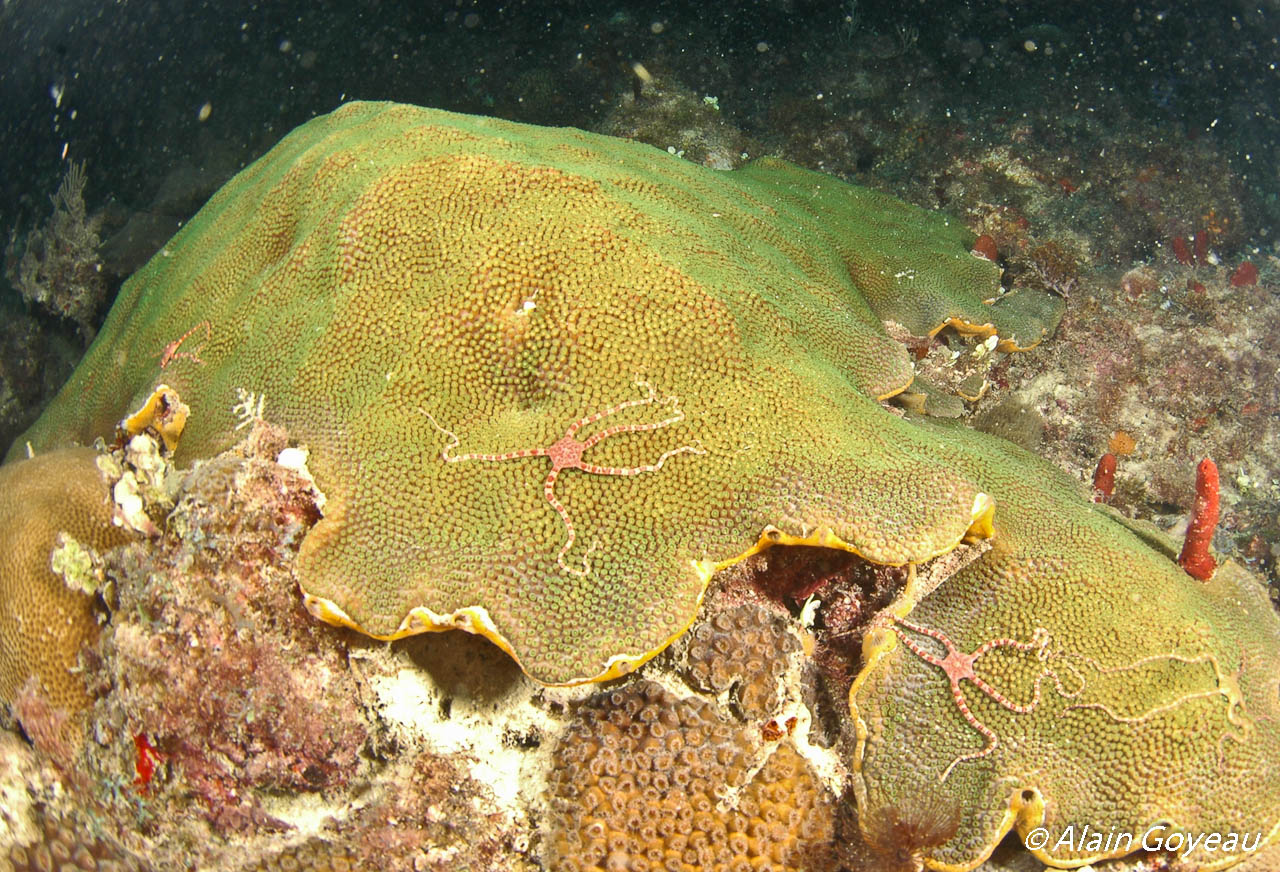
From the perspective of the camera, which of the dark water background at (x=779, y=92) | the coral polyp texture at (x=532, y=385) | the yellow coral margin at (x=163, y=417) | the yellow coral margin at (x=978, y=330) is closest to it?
the coral polyp texture at (x=532, y=385)

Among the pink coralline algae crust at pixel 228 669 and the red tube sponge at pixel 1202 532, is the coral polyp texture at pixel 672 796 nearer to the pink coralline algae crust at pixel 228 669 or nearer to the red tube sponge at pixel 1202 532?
the pink coralline algae crust at pixel 228 669

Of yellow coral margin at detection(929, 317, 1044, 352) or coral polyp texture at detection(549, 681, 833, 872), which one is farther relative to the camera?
yellow coral margin at detection(929, 317, 1044, 352)

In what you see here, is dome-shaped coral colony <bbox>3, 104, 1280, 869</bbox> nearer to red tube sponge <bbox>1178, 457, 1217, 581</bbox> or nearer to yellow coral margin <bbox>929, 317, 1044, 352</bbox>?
red tube sponge <bbox>1178, 457, 1217, 581</bbox>

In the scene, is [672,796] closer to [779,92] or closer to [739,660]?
[739,660]

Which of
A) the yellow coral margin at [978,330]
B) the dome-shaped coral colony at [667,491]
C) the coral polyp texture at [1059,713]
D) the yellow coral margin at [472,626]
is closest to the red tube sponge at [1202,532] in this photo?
the dome-shaped coral colony at [667,491]

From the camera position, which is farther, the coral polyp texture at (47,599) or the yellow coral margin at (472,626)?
the coral polyp texture at (47,599)

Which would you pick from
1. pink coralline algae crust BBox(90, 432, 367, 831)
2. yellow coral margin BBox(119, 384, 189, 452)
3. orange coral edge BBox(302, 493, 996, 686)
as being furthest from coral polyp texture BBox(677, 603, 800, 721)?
yellow coral margin BBox(119, 384, 189, 452)

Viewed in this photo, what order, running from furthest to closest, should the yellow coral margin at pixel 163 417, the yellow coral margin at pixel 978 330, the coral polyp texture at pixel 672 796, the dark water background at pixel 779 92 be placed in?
→ the dark water background at pixel 779 92, the yellow coral margin at pixel 978 330, the yellow coral margin at pixel 163 417, the coral polyp texture at pixel 672 796

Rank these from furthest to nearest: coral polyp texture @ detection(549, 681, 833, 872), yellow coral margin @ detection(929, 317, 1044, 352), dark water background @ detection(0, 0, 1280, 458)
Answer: dark water background @ detection(0, 0, 1280, 458)
yellow coral margin @ detection(929, 317, 1044, 352)
coral polyp texture @ detection(549, 681, 833, 872)
